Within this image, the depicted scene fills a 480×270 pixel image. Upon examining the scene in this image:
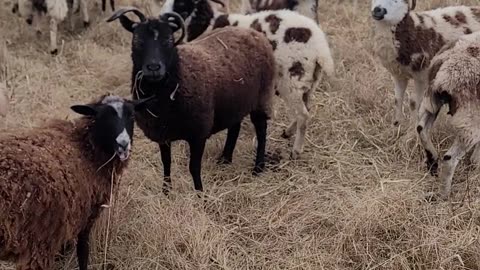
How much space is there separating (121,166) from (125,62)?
15.4ft

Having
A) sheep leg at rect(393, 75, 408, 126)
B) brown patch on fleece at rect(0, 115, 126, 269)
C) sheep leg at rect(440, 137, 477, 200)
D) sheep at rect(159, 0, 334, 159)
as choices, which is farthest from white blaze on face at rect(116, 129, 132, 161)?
sheep leg at rect(393, 75, 408, 126)

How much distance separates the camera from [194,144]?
18.3ft

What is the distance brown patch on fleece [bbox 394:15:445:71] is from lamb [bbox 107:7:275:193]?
1.43 meters

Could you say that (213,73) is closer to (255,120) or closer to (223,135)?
(255,120)

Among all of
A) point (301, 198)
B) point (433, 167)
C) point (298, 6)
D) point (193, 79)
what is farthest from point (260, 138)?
point (298, 6)

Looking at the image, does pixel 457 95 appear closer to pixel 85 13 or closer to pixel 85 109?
pixel 85 109

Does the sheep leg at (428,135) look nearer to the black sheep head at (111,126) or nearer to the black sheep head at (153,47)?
the black sheep head at (153,47)

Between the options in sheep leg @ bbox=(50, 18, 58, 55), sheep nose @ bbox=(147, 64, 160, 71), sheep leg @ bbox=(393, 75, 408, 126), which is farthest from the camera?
sheep leg @ bbox=(50, 18, 58, 55)

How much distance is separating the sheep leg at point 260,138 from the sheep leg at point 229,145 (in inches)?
7.6

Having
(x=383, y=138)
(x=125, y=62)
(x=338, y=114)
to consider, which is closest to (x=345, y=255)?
(x=383, y=138)

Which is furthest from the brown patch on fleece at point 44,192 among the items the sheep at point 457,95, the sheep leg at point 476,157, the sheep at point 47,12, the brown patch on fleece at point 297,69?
the sheep at point 47,12

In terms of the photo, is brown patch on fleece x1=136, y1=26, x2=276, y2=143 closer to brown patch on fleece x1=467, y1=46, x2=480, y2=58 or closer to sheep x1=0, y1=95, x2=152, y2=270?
sheep x1=0, y1=95, x2=152, y2=270

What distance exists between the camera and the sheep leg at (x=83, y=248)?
14.7ft

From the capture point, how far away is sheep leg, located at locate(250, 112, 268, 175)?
21.4ft
